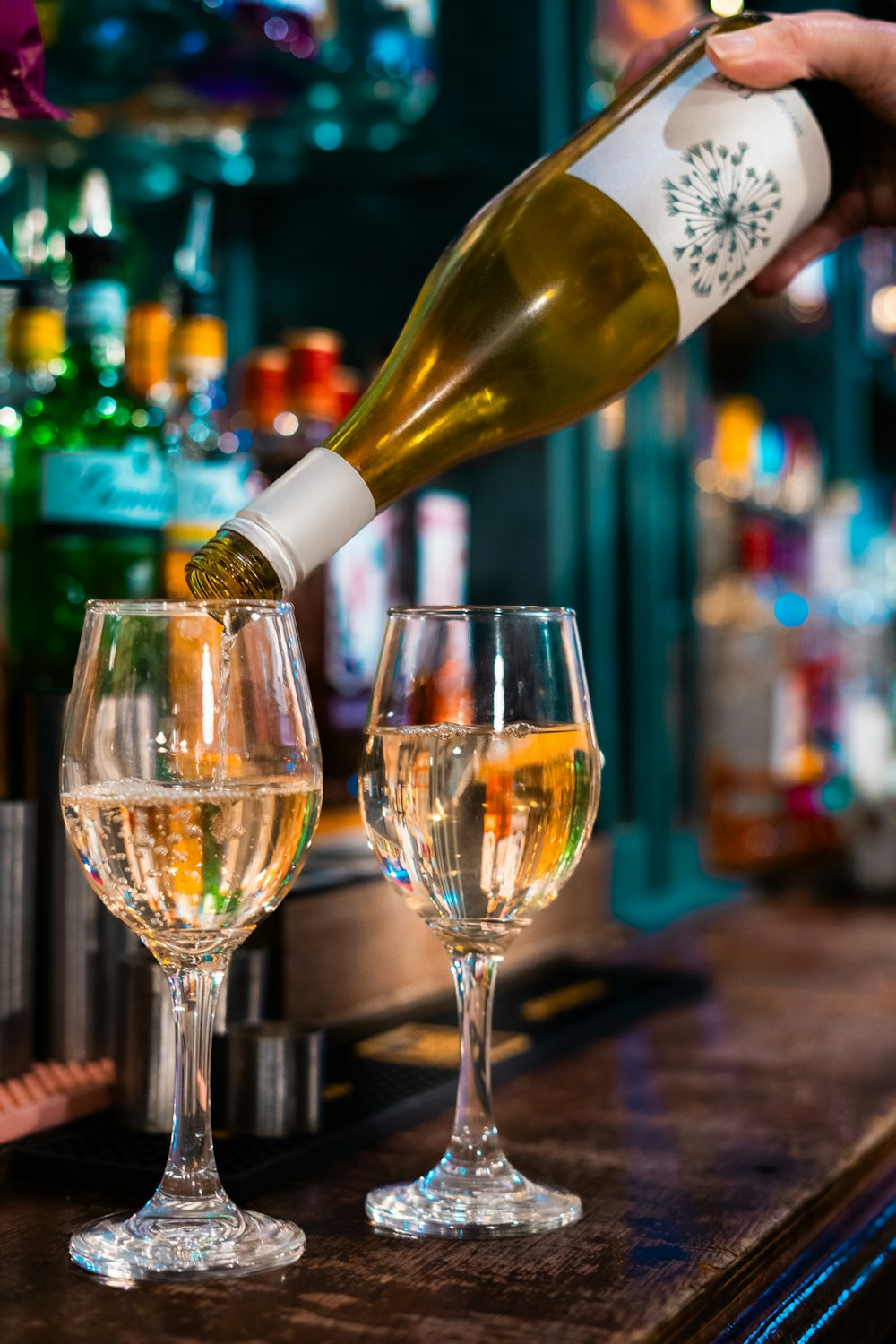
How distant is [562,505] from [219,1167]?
1029 millimetres

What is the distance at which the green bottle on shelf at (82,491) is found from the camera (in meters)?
0.97

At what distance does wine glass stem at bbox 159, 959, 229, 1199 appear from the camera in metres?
0.60

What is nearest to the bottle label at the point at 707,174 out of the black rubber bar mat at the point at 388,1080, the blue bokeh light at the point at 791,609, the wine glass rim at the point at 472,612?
the wine glass rim at the point at 472,612

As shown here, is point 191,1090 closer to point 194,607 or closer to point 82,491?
point 194,607

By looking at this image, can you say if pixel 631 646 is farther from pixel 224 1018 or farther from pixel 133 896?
pixel 133 896

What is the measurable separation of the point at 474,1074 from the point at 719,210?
0.40m

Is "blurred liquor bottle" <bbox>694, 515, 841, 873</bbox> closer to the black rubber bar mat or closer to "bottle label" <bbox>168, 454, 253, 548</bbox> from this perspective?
the black rubber bar mat

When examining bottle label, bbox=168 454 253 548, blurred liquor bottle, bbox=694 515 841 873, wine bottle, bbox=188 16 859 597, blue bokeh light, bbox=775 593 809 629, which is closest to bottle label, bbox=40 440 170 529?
bottle label, bbox=168 454 253 548

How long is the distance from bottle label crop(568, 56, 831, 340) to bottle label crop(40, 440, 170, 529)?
0.36 meters

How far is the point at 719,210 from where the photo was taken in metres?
0.73

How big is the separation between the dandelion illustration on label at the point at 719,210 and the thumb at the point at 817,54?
1.5 inches

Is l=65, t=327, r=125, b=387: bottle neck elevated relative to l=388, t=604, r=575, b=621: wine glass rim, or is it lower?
elevated

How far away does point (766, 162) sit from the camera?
75cm

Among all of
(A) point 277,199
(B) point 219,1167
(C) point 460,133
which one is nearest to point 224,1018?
(B) point 219,1167
